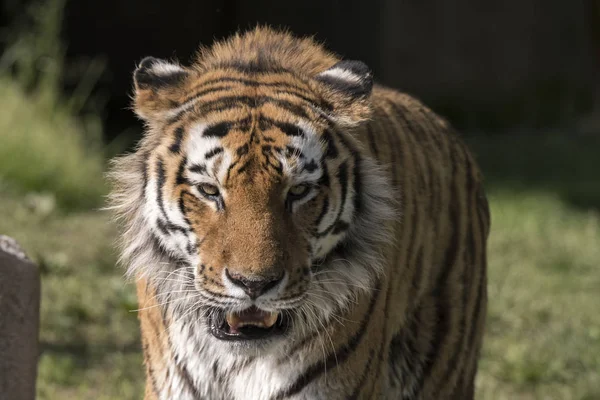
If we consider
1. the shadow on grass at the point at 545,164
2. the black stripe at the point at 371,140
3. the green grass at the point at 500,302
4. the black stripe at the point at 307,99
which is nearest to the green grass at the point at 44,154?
the green grass at the point at 500,302

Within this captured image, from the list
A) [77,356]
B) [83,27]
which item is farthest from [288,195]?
[83,27]

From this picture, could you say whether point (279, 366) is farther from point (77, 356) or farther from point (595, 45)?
point (595, 45)

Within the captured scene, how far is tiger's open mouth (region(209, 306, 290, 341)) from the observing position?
8.80 ft

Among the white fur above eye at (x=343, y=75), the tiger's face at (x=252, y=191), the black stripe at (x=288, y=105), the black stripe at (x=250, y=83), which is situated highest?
the white fur above eye at (x=343, y=75)

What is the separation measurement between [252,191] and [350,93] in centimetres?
45

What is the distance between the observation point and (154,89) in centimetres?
279

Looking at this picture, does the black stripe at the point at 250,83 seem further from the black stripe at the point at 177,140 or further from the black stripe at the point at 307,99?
the black stripe at the point at 177,140

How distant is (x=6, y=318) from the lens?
3262 mm

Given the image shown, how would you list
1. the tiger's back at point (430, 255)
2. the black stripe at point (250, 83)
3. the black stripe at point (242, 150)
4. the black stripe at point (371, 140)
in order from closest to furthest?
1. the black stripe at point (242, 150)
2. the black stripe at point (250, 83)
3. the black stripe at point (371, 140)
4. the tiger's back at point (430, 255)

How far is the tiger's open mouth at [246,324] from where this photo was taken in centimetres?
268

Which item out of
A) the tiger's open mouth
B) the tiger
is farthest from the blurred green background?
the tiger's open mouth

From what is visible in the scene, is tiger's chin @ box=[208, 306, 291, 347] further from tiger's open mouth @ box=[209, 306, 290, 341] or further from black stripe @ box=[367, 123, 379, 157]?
black stripe @ box=[367, 123, 379, 157]

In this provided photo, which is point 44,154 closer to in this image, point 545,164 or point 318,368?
point 545,164

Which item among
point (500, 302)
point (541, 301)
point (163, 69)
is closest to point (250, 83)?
point (163, 69)
